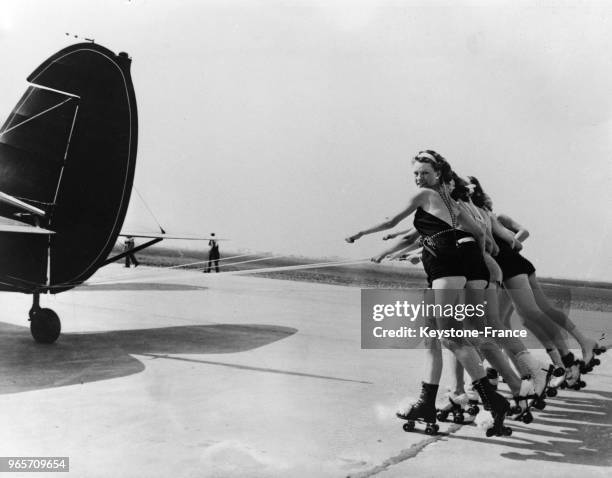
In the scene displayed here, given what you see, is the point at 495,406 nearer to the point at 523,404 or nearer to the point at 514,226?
the point at 523,404

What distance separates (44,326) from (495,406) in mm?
4393

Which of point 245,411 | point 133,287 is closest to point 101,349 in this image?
point 245,411

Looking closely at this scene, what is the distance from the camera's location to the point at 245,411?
3.81m

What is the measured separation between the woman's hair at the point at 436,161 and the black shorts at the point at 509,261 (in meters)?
1.17

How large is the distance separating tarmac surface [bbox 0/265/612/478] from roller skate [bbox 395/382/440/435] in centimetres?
7

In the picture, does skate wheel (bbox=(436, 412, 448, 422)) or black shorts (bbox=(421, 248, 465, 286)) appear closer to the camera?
black shorts (bbox=(421, 248, 465, 286))

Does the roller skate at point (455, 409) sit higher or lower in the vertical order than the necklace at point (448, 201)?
lower

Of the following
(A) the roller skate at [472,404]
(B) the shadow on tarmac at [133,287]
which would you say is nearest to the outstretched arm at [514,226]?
(A) the roller skate at [472,404]

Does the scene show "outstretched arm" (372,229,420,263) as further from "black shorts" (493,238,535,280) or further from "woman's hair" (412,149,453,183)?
"black shorts" (493,238,535,280)

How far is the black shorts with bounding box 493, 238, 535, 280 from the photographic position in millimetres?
4523

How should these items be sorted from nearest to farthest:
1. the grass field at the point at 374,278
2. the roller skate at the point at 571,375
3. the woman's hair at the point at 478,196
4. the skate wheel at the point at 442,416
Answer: the skate wheel at the point at 442,416, the woman's hair at the point at 478,196, the roller skate at the point at 571,375, the grass field at the point at 374,278

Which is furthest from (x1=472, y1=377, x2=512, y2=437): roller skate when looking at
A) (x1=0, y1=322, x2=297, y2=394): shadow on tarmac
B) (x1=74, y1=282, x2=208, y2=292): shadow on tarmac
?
(x1=74, y1=282, x2=208, y2=292): shadow on tarmac

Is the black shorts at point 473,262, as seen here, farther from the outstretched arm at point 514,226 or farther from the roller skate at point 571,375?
the roller skate at point 571,375

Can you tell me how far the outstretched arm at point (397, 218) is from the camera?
11.1ft
